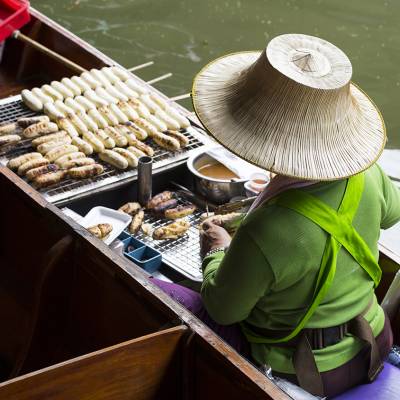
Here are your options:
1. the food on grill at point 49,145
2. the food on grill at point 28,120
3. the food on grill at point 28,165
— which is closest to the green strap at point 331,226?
the food on grill at point 28,165

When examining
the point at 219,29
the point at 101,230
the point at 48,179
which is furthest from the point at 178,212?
the point at 219,29

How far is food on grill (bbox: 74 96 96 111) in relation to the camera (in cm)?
480

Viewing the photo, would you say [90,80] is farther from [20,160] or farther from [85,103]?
[20,160]

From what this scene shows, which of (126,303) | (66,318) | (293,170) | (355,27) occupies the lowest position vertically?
(355,27)

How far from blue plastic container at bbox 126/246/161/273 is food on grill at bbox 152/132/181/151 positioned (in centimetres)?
85

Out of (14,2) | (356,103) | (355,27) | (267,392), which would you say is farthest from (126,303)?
(355,27)

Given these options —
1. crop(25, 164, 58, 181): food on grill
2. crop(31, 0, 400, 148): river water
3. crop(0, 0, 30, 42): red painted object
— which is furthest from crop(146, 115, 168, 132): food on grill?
crop(31, 0, 400, 148): river water

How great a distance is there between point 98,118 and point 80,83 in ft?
1.44

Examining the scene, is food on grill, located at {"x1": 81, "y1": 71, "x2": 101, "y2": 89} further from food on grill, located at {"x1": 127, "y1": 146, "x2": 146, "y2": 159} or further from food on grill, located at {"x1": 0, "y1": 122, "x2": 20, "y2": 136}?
food on grill, located at {"x1": 127, "y1": 146, "x2": 146, "y2": 159}

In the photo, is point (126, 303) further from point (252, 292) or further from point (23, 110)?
point (23, 110)

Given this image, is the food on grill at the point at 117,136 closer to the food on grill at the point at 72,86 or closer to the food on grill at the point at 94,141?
the food on grill at the point at 94,141

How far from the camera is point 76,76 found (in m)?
5.18

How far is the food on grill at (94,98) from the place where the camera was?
15.9 ft

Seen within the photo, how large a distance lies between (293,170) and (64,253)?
3.66 feet
